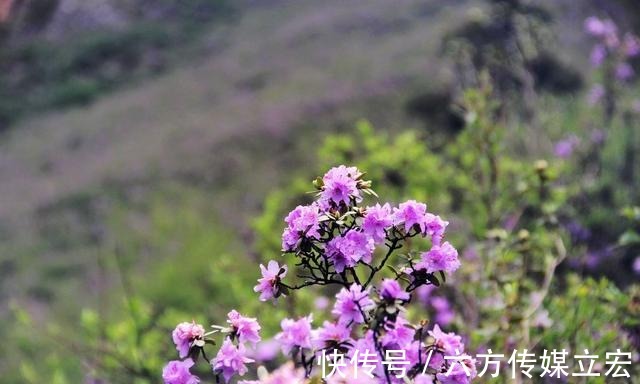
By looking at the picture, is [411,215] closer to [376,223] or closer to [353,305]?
[376,223]

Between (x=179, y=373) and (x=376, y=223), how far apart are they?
0.55 meters

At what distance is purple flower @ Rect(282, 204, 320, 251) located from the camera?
1.67 m

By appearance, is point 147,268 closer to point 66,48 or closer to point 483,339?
point 483,339

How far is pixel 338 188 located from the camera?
171 centimetres

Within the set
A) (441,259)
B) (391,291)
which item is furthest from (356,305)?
(441,259)

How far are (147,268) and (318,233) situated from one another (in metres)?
5.45

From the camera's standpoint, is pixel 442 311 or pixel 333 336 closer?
pixel 333 336

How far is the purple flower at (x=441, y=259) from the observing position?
1.65 meters

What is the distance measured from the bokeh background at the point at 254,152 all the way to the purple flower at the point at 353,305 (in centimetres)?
128

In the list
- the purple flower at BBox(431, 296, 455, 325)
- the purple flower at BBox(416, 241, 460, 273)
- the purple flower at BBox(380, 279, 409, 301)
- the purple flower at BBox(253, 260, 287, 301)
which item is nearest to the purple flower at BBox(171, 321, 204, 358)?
the purple flower at BBox(253, 260, 287, 301)

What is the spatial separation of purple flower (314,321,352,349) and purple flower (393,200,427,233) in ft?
0.88

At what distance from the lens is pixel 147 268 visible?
6.86 metres

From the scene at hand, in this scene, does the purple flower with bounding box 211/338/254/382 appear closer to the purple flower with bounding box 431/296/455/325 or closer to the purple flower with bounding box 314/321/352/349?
the purple flower with bounding box 314/321/352/349

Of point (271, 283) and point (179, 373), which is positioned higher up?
point (271, 283)
